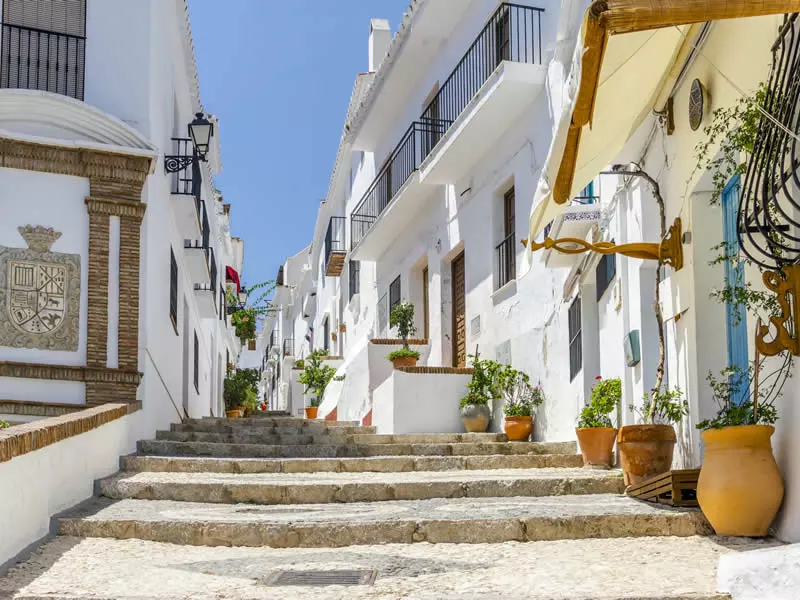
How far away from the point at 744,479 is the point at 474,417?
687cm

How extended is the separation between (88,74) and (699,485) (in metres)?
7.91

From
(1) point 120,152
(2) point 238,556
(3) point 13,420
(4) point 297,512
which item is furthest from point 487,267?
(2) point 238,556

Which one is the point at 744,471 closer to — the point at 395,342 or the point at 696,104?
the point at 696,104

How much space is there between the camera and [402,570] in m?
5.18

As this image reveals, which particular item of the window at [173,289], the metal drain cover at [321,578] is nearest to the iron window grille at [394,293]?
the window at [173,289]

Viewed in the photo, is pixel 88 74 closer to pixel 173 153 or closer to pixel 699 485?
pixel 173 153

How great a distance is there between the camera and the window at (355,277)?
78.2 feet

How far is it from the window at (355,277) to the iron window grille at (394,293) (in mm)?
4206

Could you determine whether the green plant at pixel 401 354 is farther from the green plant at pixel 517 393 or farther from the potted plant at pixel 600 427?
the potted plant at pixel 600 427

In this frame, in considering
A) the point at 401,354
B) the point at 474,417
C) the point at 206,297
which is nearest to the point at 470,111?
the point at 401,354

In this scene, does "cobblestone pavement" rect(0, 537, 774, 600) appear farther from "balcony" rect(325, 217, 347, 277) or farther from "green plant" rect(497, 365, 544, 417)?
"balcony" rect(325, 217, 347, 277)

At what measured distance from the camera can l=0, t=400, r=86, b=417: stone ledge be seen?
9.62 m

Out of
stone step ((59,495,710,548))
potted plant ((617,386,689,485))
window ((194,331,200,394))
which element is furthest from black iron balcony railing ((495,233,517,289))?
window ((194,331,200,394))

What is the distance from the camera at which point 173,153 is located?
13.9 metres
